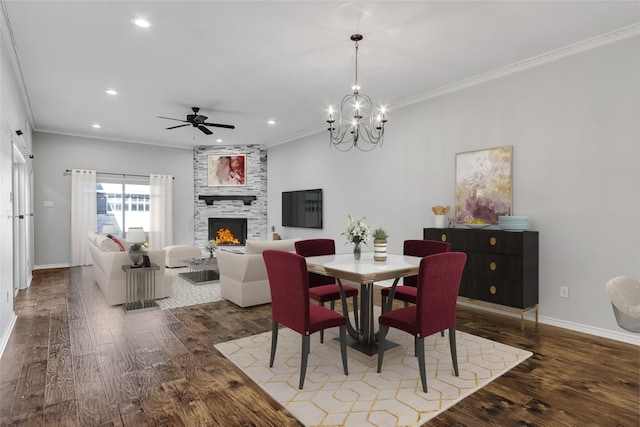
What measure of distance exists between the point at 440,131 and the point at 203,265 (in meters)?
4.35

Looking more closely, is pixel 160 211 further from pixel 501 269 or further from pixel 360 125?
pixel 501 269

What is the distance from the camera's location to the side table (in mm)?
4648

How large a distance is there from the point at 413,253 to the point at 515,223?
1.19 metres

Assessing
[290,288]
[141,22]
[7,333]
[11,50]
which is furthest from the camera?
[11,50]

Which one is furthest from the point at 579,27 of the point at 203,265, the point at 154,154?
the point at 154,154

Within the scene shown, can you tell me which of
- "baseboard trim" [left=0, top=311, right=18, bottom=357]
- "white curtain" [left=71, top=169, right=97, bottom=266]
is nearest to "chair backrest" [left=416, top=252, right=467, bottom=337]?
"baseboard trim" [left=0, top=311, right=18, bottom=357]

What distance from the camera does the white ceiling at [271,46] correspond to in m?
3.08

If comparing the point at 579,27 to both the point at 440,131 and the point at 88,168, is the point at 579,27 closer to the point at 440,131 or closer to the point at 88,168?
the point at 440,131

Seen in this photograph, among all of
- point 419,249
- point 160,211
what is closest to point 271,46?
point 419,249

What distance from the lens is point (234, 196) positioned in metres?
9.43

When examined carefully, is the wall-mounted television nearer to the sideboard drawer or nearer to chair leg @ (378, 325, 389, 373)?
the sideboard drawer

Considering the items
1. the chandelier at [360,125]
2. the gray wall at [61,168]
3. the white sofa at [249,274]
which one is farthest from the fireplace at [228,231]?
the white sofa at [249,274]

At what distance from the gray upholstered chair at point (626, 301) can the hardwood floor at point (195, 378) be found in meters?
0.82

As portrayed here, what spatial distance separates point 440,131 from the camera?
511cm
